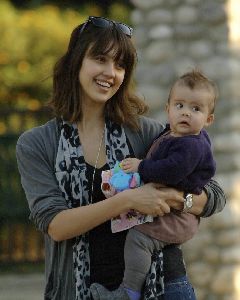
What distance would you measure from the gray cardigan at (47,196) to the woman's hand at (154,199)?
19cm

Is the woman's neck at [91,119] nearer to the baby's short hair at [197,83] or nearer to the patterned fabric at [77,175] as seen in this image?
the patterned fabric at [77,175]

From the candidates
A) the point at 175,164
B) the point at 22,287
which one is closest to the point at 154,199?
the point at 175,164

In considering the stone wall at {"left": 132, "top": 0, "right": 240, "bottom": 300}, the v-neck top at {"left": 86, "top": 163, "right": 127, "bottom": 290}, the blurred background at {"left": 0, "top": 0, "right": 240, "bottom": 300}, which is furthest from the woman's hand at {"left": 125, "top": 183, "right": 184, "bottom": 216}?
the stone wall at {"left": 132, "top": 0, "right": 240, "bottom": 300}

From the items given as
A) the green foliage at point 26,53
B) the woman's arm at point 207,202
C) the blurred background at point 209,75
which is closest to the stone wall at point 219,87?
the blurred background at point 209,75

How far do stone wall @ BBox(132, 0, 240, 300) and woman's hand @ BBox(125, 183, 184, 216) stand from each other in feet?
8.52

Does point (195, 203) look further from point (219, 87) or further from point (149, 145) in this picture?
point (219, 87)

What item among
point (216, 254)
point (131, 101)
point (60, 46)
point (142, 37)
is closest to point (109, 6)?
point (60, 46)

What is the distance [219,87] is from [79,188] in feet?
8.89

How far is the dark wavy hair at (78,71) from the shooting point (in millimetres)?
3285

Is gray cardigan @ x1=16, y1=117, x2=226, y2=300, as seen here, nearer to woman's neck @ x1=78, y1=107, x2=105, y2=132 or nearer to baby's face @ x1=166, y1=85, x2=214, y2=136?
woman's neck @ x1=78, y1=107, x2=105, y2=132

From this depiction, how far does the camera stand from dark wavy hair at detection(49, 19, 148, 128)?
329 cm

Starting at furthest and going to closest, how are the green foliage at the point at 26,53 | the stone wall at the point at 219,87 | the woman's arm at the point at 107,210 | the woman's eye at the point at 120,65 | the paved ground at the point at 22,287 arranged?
the green foliage at the point at 26,53
the paved ground at the point at 22,287
the stone wall at the point at 219,87
the woman's eye at the point at 120,65
the woman's arm at the point at 107,210

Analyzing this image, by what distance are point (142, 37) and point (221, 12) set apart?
1.75 feet

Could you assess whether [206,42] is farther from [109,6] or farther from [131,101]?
[109,6]
